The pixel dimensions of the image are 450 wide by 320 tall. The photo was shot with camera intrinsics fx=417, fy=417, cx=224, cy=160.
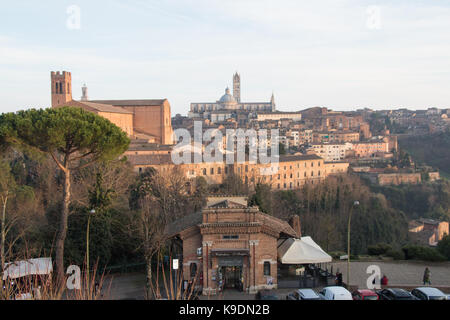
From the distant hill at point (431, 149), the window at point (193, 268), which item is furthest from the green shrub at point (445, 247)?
the distant hill at point (431, 149)

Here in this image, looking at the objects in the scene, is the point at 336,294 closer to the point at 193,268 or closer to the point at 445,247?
the point at 193,268

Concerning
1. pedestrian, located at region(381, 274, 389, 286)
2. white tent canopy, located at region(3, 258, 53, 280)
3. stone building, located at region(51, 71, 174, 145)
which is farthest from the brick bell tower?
pedestrian, located at region(381, 274, 389, 286)

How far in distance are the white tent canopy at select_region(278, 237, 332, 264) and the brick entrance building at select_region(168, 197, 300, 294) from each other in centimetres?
76

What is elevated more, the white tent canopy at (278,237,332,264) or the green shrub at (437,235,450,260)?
the white tent canopy at (278,237,332,264)

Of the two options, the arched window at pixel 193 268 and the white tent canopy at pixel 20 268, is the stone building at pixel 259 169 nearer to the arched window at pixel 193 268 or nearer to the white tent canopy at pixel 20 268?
the arched window at pixel 193 268

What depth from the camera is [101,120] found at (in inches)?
650

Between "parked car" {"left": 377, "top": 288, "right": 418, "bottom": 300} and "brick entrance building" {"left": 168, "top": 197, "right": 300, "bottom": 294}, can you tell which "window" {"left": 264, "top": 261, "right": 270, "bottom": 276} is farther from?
"parked car" {"left": 377, "top": 288, "right": 418, "bottom": 300}

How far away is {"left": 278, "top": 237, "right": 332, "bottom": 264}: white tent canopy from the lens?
15.5 m

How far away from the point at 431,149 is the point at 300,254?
76194mm

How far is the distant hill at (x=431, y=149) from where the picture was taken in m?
75.8

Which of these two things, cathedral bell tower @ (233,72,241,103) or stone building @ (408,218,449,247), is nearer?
stone building @ (408,218,449,247)

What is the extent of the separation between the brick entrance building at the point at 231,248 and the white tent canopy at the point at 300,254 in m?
0.76
